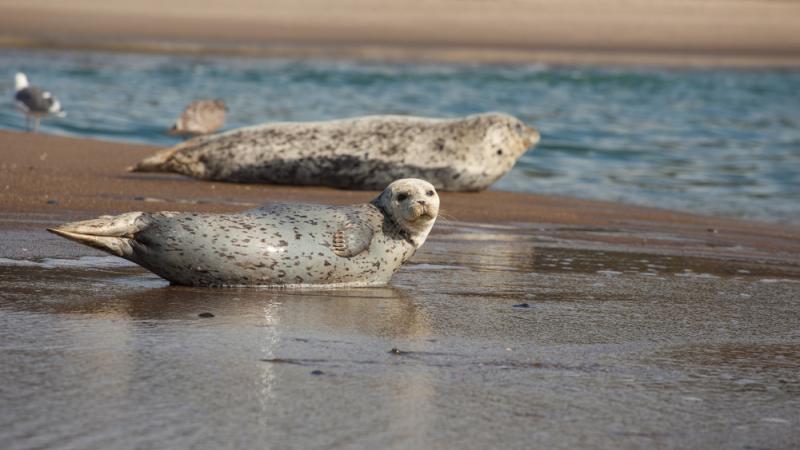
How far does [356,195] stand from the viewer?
902 cm

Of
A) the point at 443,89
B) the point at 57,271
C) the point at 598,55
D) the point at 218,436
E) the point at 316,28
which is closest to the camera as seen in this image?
the point at 218,436

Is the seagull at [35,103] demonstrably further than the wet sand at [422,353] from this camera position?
Yes

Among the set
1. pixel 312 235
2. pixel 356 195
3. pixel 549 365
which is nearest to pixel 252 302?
pixel 312 235

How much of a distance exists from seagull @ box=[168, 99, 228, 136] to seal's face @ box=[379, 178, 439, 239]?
822cm

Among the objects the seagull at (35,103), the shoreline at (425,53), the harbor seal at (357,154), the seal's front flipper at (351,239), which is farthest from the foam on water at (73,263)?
the shoreline at (425,53)

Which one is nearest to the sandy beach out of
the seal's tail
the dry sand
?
the seal's tail

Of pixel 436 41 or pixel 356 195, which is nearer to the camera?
pixel 356 195

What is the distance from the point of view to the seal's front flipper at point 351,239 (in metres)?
5.16

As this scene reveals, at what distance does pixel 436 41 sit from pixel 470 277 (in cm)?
2950

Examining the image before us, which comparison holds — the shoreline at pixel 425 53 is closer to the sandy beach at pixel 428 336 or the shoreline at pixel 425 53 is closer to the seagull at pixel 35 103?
the seagull at pixel 35 103

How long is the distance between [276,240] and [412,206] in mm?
598

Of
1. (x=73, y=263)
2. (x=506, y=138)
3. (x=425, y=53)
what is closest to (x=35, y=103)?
(x=506, y=138)

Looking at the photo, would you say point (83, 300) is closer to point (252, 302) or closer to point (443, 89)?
point (252, 302)

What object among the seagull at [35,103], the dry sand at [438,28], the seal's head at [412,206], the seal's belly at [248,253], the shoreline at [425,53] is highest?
the dry sand at [438,28]
